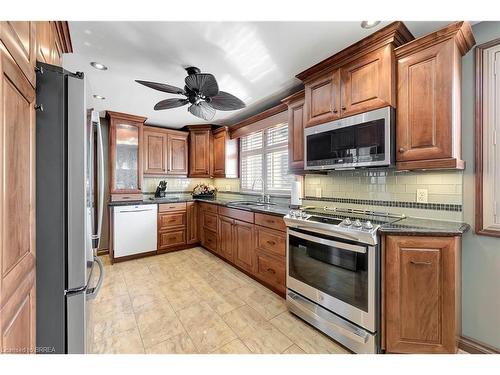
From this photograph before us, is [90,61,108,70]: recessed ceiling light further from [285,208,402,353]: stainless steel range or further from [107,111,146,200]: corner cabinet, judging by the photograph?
[285,208,402,353]: stainless steel range

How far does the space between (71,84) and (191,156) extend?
345cm

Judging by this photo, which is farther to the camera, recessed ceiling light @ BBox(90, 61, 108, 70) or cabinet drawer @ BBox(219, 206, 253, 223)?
cabinet drawer @ BBox(219, 206, 253, 223)

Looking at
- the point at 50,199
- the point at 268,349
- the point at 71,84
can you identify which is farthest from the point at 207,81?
the point at 268,349

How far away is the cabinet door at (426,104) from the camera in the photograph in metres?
1.47

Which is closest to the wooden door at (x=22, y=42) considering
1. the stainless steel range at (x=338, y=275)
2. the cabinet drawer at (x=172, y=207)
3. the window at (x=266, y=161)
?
the stainless steel range at (x=338, y=275)

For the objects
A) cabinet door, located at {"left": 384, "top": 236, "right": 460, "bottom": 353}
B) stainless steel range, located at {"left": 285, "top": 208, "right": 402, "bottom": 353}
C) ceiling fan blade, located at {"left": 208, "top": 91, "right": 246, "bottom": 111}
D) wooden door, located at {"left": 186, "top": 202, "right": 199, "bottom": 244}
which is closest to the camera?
cabinet door, located at {"left": 384, "top": 236, "right": 460, "bottom": 353}

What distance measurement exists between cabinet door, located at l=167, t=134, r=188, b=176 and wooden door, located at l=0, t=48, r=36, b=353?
134 inches

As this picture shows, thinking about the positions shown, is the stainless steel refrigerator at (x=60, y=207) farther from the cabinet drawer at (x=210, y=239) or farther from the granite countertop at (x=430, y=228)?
the cabinet drawer at (x=210, y=239)

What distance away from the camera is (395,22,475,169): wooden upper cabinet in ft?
4.79

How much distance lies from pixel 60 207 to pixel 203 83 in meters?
1.43

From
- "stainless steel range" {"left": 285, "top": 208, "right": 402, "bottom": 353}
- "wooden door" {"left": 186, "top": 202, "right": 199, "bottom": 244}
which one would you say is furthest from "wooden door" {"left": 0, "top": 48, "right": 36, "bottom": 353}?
"wooden door" {"left": 186, "top": 202, "right": 199, "bottom": 244}

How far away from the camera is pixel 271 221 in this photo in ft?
7.97

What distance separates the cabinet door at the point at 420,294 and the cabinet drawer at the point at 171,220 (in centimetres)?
334
